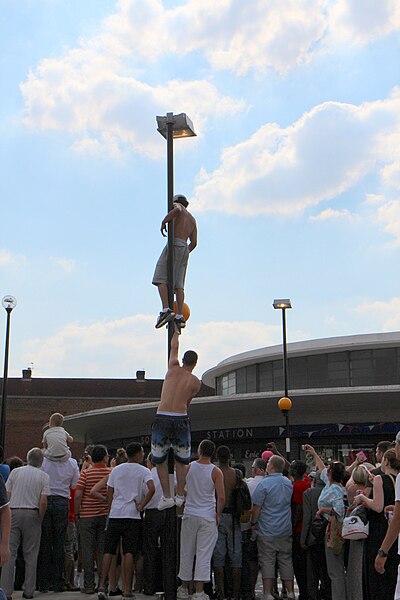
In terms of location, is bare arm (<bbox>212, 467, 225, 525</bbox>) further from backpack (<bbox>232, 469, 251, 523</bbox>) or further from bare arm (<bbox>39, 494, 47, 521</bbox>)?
bare arm (<bbox>39, 494, 47, 521</bbox>)

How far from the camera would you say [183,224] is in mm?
10133

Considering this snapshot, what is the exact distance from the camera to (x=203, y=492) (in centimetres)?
1053

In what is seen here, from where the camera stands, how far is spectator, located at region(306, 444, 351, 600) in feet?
34.3

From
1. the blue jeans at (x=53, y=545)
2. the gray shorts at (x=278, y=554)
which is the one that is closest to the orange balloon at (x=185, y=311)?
the blue jeans at (x=53, y=545)

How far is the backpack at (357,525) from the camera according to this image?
9.77 meters

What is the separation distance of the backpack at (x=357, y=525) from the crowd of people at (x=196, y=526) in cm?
9

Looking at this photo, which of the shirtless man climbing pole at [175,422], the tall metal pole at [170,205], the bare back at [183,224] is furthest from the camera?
the bare back at [183,224]

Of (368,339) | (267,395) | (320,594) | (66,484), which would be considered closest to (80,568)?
(66,484)

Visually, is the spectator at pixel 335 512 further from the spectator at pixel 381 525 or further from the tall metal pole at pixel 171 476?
the tall metal pole at pixel 171 476

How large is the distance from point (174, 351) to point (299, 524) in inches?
146

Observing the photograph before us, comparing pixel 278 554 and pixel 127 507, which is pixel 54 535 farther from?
pixel 278 554

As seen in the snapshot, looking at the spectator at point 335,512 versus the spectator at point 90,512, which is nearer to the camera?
the spectator at point 335,512

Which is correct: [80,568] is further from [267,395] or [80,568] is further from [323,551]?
[267,395]

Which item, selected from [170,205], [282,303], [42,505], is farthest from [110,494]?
[282,303]
